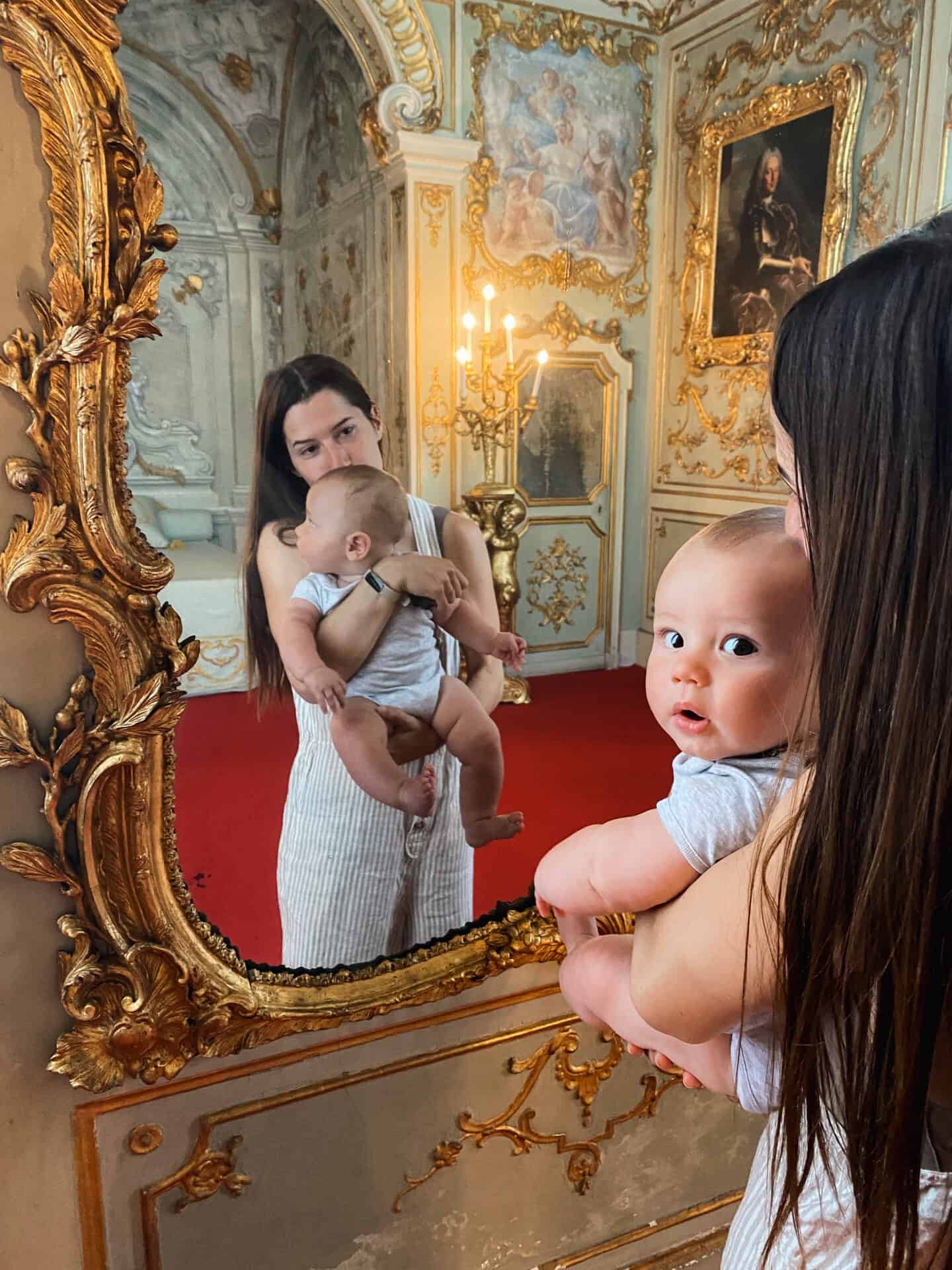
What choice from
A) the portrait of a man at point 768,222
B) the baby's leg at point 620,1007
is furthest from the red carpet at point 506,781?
the portrait of a man at point 768,222

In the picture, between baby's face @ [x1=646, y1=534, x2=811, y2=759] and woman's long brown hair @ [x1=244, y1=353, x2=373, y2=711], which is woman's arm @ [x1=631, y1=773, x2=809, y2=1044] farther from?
woman's long brown hair @ [x1=244, y1=353, x2=373, y2=711]

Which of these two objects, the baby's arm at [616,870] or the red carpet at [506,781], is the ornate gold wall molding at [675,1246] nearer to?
the red carpet at [506,781]

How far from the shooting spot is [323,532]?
971 mm

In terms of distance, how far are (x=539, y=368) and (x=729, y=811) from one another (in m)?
0.57

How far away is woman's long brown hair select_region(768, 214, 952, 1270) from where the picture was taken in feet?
1.78

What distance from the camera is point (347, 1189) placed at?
4.52 feet

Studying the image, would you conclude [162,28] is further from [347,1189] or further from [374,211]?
[347,1189]

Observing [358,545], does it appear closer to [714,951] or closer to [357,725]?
[357,725]

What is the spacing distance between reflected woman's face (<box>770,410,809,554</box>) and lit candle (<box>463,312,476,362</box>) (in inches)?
16.0

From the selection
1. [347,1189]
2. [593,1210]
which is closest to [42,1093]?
[347,1189]

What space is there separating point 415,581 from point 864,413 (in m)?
0.57

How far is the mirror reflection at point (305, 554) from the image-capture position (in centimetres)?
88

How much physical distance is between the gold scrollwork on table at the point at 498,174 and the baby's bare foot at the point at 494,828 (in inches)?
25.7

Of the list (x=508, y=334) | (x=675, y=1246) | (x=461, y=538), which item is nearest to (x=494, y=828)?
(x=461, y=538)
